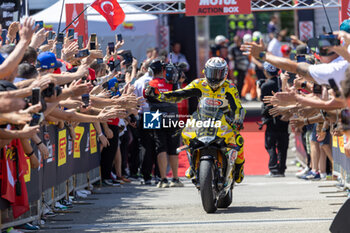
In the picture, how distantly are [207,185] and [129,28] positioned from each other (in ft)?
41.9

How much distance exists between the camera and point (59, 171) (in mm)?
11609

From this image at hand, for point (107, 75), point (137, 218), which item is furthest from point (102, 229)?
point (107, 75)

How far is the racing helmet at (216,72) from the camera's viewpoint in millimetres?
11352

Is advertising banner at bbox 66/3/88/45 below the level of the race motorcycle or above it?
above

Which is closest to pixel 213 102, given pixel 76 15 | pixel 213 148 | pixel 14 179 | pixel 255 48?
pixel 213 148

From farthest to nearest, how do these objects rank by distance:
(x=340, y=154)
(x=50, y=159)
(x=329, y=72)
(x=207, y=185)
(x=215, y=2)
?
(x=215, y=2)
(x=340, y=154)
(x=50, y=159)
(x=207, y=185)
(x=329, y=72)

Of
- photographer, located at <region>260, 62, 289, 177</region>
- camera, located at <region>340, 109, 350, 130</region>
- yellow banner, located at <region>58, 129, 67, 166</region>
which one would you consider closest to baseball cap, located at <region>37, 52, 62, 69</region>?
yellow banner, located at <region>58, 129, 67, 166</region>

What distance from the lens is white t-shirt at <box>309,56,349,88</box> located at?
7554 millimetres

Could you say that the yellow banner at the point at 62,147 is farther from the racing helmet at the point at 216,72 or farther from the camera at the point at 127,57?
the camera at the point at 127,57

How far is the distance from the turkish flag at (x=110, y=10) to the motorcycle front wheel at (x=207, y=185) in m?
6.41

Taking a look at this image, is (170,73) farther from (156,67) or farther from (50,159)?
(50,159)

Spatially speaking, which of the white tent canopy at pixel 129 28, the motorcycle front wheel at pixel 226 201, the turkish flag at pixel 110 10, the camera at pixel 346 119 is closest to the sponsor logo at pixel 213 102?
the motorcycle front wheel at pixel 226 201

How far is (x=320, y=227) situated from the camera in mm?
9375

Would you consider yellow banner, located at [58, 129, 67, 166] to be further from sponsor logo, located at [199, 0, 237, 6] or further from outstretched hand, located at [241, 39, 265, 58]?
sponsor logo, located at [199, 0, 237, 6]
